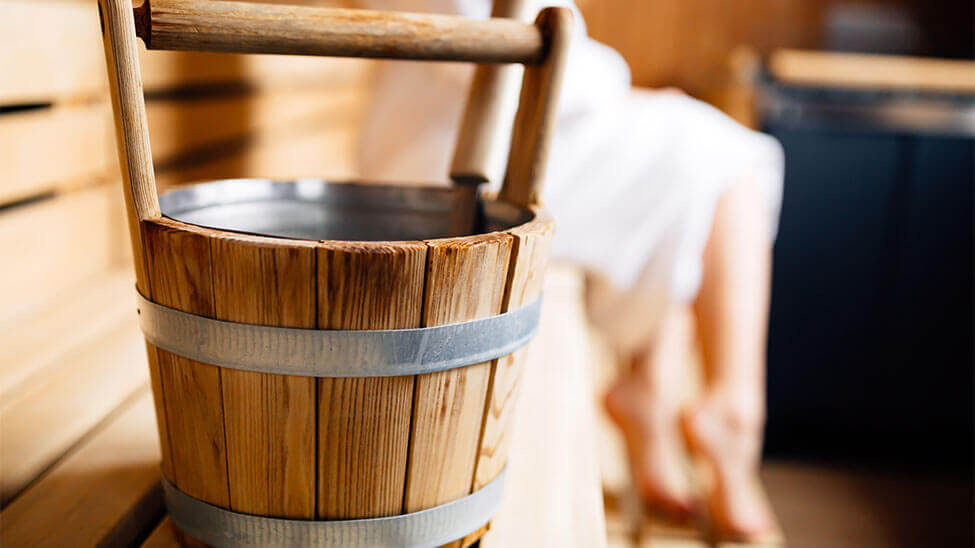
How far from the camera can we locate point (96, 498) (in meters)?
0.67

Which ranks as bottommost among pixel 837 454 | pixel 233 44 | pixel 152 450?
pixel 837 454

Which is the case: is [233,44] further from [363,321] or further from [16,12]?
[16,12]

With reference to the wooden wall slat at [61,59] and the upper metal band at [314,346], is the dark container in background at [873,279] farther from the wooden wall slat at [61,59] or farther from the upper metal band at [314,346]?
the upper metal band at [314,346]

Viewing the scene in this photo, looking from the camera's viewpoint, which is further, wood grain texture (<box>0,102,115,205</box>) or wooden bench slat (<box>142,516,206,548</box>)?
wood grain texture (<box>0,102,115,205</box>)

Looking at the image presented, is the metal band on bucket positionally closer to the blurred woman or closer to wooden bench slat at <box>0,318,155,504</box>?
wooden bench slat at <box>0,318,155,504</box>

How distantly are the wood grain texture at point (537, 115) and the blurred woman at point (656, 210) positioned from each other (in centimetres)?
72

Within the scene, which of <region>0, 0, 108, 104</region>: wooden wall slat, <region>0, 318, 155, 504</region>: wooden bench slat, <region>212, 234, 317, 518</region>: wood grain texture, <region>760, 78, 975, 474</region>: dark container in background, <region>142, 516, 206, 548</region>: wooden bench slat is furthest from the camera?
<region>760, 78, 975, 474</region>: dark container in background

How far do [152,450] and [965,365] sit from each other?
2.42 metres

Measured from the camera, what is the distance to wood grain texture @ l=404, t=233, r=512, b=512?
0.51m

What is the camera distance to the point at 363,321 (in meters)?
0.50

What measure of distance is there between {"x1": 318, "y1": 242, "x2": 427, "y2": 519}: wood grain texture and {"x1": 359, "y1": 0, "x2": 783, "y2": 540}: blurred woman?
36.1 inches

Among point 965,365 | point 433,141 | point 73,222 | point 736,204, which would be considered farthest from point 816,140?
point 73,222

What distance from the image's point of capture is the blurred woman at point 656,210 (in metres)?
1.44

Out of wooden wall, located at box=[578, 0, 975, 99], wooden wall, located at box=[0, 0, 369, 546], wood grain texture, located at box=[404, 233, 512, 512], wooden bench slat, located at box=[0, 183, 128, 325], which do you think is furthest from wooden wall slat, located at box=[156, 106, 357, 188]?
wooden wall, located at box=[578, 0, 975, 99]
